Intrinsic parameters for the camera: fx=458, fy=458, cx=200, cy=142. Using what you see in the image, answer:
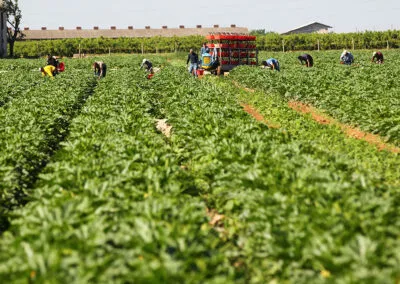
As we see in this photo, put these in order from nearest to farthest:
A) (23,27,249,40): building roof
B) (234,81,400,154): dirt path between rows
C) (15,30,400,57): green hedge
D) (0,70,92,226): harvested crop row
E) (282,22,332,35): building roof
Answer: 1. (0,70,92,226): harvested crop row
2. (234,81,400,154): dirt path between rows
3. (15,30,400,57): green hedge
4. (23,27,249,40): building roof
5. (282,22,332,35): building roof

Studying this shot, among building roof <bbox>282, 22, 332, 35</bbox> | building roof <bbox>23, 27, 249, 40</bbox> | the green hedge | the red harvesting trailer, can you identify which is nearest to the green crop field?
the red harvesting trailer

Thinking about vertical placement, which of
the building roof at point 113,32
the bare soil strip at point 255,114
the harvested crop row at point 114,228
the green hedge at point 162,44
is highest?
the building roof at point 113,32

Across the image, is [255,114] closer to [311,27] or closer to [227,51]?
[227,51]

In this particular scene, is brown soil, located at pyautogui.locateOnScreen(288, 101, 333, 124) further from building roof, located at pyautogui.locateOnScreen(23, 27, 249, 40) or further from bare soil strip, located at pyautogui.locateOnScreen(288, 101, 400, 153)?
building roof, located at pyautogui.locateOnScreen(23, 27, 249, 40)

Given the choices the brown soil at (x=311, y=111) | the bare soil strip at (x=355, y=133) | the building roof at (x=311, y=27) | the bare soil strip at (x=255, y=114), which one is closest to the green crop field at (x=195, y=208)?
the bare soil strip at (x=355, y=133)

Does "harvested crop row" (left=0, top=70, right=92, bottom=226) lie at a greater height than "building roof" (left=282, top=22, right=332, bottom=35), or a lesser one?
lesser

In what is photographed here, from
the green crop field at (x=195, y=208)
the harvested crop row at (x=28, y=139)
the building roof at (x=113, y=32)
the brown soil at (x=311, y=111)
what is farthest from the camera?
the building roof at (x=113, y=32)

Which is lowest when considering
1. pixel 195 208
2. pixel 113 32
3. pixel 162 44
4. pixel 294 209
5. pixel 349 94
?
pixel 195 208

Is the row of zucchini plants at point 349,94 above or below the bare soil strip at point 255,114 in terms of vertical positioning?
above

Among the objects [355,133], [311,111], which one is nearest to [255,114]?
[311,111]

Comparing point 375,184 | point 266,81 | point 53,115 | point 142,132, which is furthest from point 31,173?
point 266,81

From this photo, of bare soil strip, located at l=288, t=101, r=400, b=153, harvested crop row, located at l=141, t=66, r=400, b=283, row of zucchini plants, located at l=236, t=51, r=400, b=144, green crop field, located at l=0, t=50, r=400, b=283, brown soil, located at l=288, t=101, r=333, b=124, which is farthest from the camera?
brown soil, located at l=288, t=101, r=333, b=124

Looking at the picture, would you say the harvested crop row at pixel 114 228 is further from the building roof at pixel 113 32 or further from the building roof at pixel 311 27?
the building roof at pixel 311 27

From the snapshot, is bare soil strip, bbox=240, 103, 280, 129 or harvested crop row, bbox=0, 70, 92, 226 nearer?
harvested crop row, bbox=0, 70, 92, 226
